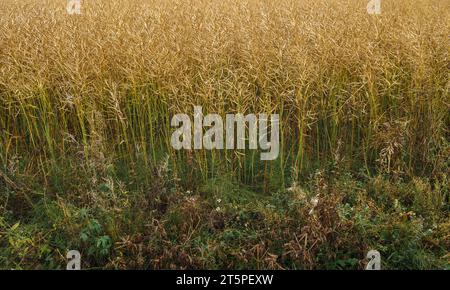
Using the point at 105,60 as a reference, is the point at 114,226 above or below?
below

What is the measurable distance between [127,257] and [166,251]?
23 cm

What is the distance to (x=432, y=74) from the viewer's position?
3.35m

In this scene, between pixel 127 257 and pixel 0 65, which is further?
pixel 0 65

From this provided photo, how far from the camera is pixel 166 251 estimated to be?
2496 mm

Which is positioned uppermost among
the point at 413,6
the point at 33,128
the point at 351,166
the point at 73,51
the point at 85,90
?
the point at 413,6

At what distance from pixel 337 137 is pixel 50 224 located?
190 cm

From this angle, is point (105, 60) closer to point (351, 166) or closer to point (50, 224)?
point (50, 224)

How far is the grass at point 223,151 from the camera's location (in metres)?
2.59

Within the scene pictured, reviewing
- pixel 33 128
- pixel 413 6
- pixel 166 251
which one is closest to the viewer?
pixel 166 251

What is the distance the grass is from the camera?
2.59 meters

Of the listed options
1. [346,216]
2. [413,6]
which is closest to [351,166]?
[346,216]

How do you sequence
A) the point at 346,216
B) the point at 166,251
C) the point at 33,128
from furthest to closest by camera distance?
the point at 33,128, the point at 346,216, the point at 166,251

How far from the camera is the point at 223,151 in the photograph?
10.4 ft

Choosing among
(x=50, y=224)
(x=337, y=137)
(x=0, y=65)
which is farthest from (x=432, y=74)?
(x=0, y=65)
